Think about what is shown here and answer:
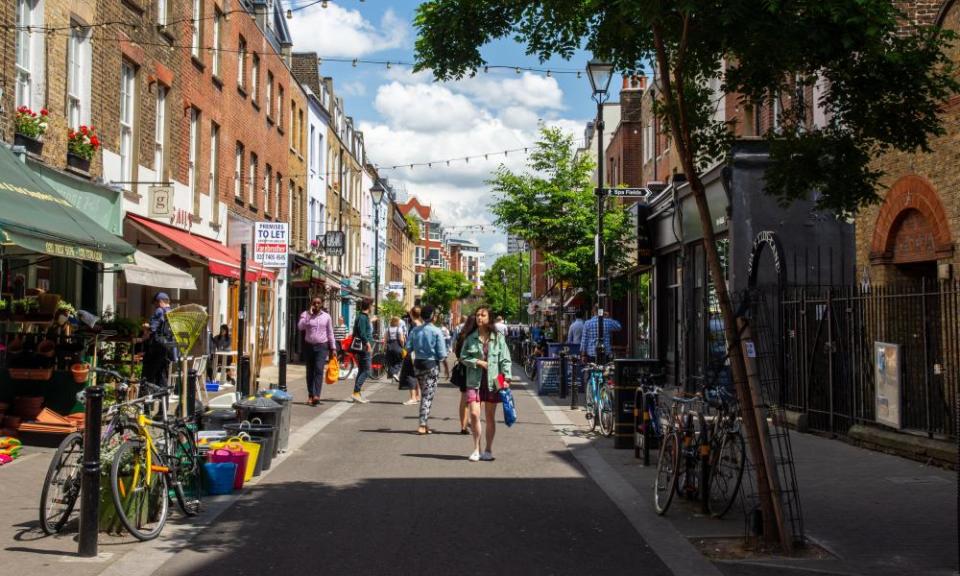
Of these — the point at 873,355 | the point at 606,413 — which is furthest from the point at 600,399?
the point at 873,355

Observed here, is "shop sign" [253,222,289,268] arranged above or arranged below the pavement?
above

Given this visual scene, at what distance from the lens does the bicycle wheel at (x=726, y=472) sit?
8.19 m

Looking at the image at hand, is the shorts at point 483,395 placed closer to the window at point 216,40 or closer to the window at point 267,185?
the window at point 216,40

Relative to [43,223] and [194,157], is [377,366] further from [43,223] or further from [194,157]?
[43,223]

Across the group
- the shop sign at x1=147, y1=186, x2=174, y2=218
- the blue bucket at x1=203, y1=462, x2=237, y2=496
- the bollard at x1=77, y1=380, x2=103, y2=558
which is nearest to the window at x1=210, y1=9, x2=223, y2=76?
the shop sign at x1=147, y1=186, x2=174, y2=218

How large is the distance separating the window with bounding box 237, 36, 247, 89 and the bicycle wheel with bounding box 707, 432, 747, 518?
22.6m

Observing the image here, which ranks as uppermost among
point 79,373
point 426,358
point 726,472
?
point 426,358

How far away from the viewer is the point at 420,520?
8.05 m

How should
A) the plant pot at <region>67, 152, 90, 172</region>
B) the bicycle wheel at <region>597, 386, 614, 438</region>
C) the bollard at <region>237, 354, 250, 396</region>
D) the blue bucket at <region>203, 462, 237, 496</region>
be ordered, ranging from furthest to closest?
the plant pot at <region>67, 152, 90, 172</region>
the bicycle wheel at <region>597, 386, 614, 438</region>
the bollard at <region>237, 354, 250, 396</region>
the blue bucket at <region>203, 462, 237, 496</region>

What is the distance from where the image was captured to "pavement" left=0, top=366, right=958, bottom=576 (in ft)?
21.7

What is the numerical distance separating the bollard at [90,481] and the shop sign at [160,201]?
13.8m

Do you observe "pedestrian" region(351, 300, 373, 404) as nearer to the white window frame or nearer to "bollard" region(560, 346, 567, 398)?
"bollard" region(560, 346, 567, 398)

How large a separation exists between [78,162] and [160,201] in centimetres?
367

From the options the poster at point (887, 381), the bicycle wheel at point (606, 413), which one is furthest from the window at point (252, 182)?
the poster at point (887, 381)
